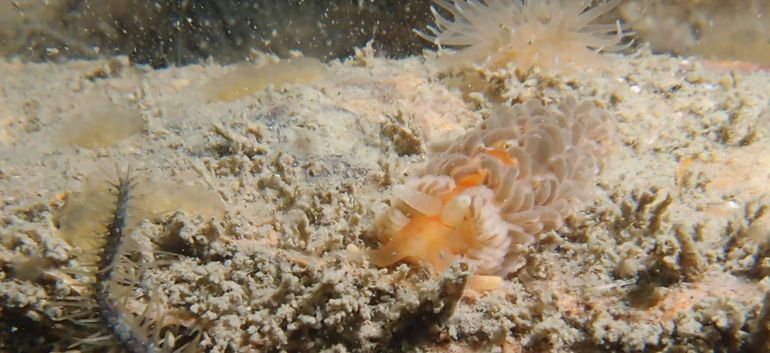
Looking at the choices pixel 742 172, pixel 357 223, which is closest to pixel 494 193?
pixel 357 223

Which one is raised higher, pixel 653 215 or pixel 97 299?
pixel 97 299

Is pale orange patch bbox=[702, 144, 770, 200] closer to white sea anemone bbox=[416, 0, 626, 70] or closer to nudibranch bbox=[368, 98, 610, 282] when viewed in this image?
nudibranch bbox=[368, 98, 610, 282]

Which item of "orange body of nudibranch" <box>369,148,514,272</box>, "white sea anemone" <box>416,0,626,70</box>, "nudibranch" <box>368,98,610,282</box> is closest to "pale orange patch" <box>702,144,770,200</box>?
"nudibranch" <box>368,98,610,282</box>

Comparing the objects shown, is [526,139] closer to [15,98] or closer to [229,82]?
[229,82]

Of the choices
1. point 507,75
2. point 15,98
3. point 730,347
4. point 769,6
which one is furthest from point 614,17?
point 15,98

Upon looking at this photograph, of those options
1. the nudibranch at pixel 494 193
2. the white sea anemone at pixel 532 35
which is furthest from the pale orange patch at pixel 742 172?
the white sea anemone at pixel 532 35
